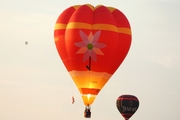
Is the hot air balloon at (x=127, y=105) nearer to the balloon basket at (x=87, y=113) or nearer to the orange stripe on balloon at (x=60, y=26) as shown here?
the balloon basket at (x=87, y=113)

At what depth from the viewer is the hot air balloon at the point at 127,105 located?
7519 cm

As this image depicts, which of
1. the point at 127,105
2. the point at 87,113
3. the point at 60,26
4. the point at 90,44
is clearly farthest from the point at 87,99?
the point at 127,105

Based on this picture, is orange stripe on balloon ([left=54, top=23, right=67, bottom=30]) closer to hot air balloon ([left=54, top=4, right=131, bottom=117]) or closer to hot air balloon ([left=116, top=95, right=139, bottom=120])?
hot air balloon ([left=54, top=4, right=131, bottom=117])

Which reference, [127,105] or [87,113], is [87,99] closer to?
[87,113]

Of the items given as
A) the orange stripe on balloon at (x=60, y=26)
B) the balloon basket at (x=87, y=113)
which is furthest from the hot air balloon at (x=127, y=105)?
→ the orange stripe on balloon at (x=60, y=26)

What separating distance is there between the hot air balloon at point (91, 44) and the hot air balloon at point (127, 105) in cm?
899

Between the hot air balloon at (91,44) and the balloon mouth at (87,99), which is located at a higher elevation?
the hot air balloon at (91,44)

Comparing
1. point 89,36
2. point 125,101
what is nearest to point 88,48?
point 89,36

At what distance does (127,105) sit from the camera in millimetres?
75312

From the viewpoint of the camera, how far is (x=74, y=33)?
215ft

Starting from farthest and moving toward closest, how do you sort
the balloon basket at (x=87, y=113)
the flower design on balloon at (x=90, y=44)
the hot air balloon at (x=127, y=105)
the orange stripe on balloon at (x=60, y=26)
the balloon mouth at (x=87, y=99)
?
the hot air balloon at (x=127, y=105) < the orange stripe on balloon at (x=60, y=26) < the balloon mouth at (x=87, y=99) < the balloon basket at (x=87, y=113) < the flower design on balloon at (x=90, y=44)

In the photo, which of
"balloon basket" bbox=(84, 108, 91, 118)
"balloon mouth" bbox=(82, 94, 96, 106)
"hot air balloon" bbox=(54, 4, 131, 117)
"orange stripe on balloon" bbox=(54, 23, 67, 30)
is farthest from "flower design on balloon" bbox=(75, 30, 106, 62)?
"balloon basket" bbox=(84, 108, 91, 118)

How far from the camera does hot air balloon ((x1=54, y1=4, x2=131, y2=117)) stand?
65188 mm

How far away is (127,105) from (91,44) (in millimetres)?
12227
